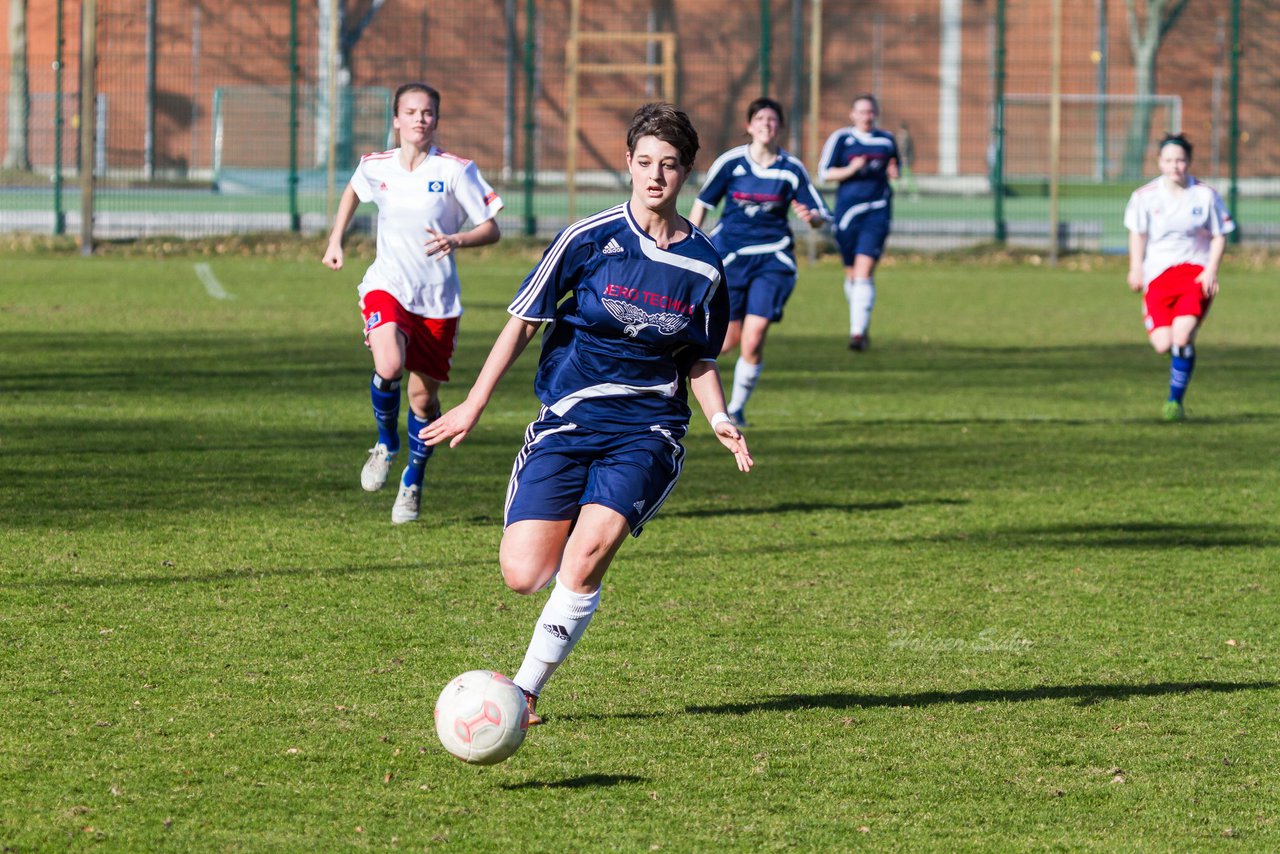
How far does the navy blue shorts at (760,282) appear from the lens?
1164 cm

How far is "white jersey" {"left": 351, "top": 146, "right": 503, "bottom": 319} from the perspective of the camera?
27.9ft

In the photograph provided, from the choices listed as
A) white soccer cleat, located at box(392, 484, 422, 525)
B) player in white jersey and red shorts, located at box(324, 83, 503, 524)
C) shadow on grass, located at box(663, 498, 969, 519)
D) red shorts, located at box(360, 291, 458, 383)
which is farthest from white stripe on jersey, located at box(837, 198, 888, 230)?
white soccer cleat, located at box(392, 484, 422, 525)

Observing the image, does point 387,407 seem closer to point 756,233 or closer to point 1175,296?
point 756,233

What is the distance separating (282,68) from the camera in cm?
2711

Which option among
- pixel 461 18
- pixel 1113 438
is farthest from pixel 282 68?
pixel 1113 438

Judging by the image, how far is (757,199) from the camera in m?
11.7

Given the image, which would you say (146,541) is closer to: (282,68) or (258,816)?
(258,816)

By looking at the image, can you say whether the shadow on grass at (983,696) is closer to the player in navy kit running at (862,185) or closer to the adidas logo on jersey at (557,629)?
the adidas logo on jersey at (557,629)

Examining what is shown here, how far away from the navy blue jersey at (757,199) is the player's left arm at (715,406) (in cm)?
631

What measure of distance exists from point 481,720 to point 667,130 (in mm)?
1740

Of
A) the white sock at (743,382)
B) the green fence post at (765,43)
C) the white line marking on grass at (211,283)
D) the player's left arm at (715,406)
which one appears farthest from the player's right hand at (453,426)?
the green fence post at (765,43)

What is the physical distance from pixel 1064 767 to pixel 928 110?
81.8ft

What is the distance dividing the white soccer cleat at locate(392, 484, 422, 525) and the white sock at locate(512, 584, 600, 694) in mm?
3247

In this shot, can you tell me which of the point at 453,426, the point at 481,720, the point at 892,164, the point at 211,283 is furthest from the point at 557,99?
the point at 481,720
